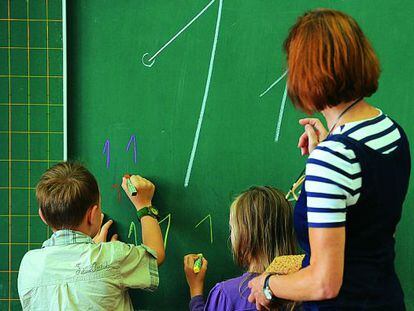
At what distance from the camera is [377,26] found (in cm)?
192

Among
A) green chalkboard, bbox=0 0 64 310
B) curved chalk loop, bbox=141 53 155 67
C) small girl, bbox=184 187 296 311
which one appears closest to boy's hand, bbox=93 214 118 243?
green chalkboard, bbox=0 0 64 310

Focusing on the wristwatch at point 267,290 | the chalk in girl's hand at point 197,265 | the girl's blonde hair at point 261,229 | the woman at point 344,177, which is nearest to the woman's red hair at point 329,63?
the woman at point 344,177

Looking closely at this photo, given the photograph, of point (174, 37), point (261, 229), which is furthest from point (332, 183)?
point (174, 37)

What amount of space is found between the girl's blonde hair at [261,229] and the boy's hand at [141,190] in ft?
0.95

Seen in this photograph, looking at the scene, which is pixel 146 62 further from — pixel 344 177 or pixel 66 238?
pixel 344 177

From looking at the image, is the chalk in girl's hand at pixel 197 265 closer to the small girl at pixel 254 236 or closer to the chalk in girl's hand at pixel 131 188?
the small girl at pixel 254 236

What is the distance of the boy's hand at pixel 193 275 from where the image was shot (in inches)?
76.3

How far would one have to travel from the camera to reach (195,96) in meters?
1.93

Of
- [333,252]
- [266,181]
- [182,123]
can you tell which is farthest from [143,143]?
[333,252]

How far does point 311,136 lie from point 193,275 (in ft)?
1.97

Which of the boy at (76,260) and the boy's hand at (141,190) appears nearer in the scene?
the boy at (76,260)

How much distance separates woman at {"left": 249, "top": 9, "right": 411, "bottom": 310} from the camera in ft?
3.82

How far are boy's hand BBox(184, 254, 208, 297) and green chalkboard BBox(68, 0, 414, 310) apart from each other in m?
0.09

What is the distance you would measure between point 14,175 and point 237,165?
0.68 meters
